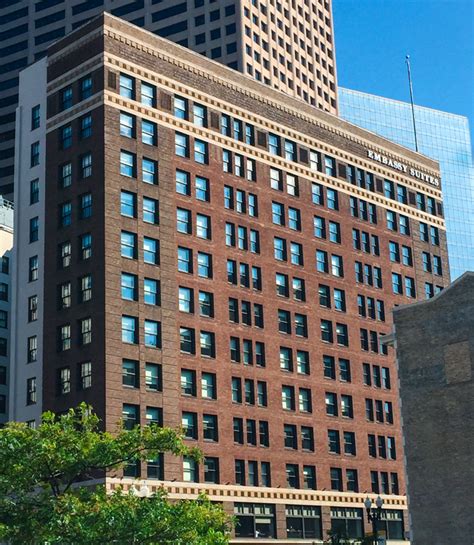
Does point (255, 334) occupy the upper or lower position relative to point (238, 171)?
lower

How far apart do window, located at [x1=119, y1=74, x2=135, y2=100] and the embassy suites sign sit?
3124cm

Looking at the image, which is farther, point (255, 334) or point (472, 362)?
point (255, 334)

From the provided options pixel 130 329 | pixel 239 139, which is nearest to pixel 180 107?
pixel 239 139

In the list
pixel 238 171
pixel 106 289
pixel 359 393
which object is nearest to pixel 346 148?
pixel 238 171

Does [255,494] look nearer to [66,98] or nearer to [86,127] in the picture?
[86,127]

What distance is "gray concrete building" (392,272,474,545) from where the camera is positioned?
2437 inches

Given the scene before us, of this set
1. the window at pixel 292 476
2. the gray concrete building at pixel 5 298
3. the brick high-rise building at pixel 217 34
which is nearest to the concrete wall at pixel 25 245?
the gray concrete building at pixel 5 298

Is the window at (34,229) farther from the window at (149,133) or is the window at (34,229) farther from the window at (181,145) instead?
the window at (181,145)

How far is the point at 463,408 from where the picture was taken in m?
62.4

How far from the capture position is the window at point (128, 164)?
79688 millimetres

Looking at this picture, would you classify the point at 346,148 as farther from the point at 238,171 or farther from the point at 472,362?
the point at 472,362

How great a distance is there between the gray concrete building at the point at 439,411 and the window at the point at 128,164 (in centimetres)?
2539

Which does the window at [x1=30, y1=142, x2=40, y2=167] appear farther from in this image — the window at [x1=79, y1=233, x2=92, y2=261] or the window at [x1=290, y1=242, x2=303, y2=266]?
the window at [x1=290, y1=242, x2=303, y2=266]

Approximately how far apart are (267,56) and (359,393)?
2492 inches
